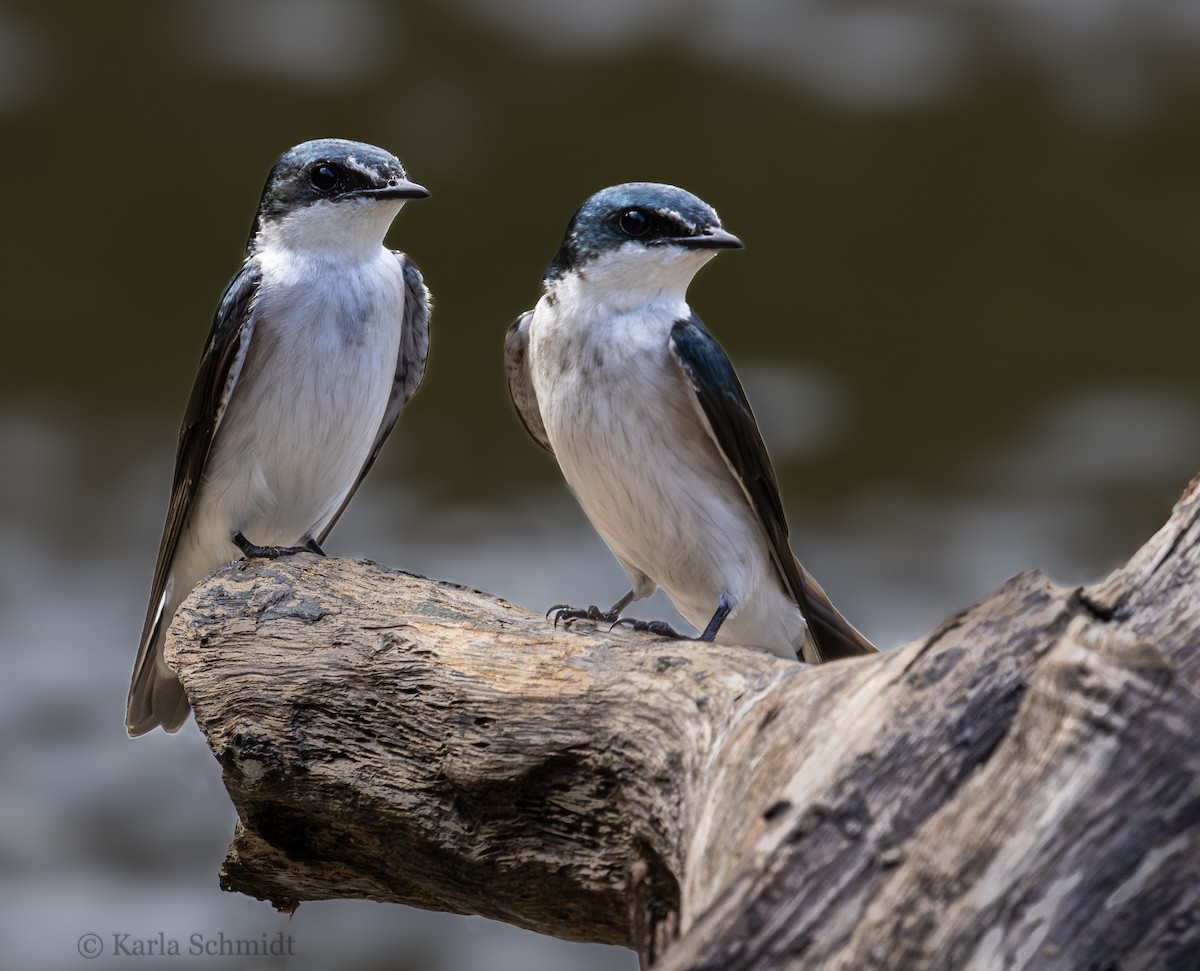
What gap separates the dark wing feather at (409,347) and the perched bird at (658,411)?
1.11 feet

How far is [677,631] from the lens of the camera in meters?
1.76

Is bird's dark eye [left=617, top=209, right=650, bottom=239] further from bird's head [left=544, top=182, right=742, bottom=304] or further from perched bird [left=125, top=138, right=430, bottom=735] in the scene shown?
perched bird [left=125, top=138, right=430, bottom=735]

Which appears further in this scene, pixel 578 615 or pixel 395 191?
pixel 395 191

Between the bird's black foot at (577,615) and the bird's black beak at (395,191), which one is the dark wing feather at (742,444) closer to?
the bird's black foot at (577,615)

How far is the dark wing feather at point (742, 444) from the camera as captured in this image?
76.2 inches

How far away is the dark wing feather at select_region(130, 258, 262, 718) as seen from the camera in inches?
82.6

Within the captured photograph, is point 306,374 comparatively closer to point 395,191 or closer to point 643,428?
point 395,191

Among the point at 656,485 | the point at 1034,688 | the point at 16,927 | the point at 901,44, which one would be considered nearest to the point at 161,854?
the point at 16,927

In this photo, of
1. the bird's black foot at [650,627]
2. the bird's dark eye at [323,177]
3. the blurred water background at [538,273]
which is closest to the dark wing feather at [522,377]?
the bird's dark eye at [323,177]

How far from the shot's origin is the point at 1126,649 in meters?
1.11

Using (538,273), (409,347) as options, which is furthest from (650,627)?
(538,273)

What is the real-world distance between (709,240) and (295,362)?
0.66 metres

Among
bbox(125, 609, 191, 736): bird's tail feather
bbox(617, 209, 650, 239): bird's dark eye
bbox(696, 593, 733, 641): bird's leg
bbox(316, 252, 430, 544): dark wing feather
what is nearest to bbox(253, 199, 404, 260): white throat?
bbox(316, 252, 430, 544): dark wing feather

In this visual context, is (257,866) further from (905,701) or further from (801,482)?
(801,482)
